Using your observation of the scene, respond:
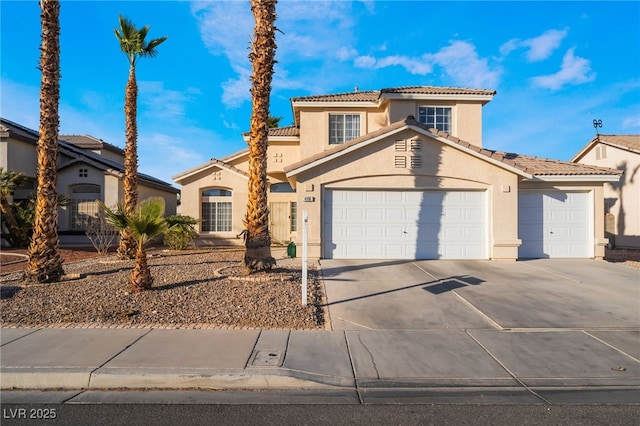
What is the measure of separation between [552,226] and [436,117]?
6.52m

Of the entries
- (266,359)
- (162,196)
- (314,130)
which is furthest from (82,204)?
(266,359)

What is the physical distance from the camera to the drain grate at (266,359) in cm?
480

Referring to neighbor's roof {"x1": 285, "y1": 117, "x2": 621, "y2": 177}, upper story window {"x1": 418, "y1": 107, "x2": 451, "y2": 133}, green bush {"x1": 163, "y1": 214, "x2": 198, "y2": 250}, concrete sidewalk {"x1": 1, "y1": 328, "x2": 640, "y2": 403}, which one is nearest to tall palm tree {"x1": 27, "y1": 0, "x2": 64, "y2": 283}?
concrete sidewalk {"x1": 1, "y1": 328, "x2": 640, "y2": 403}

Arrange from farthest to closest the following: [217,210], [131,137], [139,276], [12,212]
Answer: [217,210] → [12,212] → [131,137] → [139,276]

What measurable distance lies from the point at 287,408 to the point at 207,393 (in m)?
1.03

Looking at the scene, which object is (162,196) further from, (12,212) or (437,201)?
(437,201)

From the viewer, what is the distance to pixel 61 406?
13.2 ft

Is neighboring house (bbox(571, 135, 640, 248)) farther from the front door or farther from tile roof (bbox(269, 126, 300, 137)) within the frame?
the front door

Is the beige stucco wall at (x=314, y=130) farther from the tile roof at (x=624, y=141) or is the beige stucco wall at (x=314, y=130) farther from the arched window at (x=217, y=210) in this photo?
the tile roof at (x=624, y=141)

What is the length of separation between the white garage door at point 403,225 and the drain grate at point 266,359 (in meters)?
7.91

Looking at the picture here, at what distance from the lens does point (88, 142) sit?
993 inches

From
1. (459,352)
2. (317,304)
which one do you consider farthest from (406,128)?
(459,352)

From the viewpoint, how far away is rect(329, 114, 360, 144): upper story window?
17.0 meters

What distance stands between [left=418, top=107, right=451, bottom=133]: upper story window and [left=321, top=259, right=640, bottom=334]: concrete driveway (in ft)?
23.0
